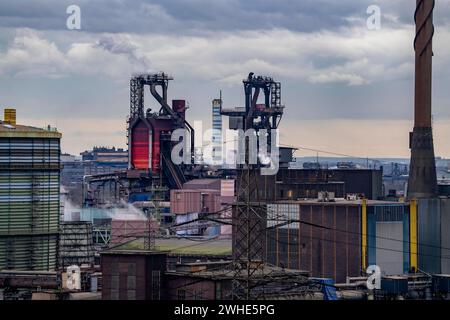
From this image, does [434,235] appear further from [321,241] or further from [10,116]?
[10,116]

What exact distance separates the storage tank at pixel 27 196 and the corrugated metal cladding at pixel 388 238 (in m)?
15.8

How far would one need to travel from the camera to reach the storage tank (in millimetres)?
50625

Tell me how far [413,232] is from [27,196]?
19.8 m

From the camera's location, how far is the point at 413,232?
56531mm

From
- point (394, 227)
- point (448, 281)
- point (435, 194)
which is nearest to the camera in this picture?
point (448, 281)

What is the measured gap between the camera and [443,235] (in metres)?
58.1

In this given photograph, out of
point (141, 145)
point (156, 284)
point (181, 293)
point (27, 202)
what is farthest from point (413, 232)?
point (141, 145)

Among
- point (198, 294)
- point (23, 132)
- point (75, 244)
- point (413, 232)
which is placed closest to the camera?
point (198, 294)

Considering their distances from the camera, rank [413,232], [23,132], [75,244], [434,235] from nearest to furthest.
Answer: [23,132]
[413,232]
[434,235]
[75,244]

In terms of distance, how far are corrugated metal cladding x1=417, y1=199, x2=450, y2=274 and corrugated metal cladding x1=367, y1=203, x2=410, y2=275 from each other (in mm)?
1304
